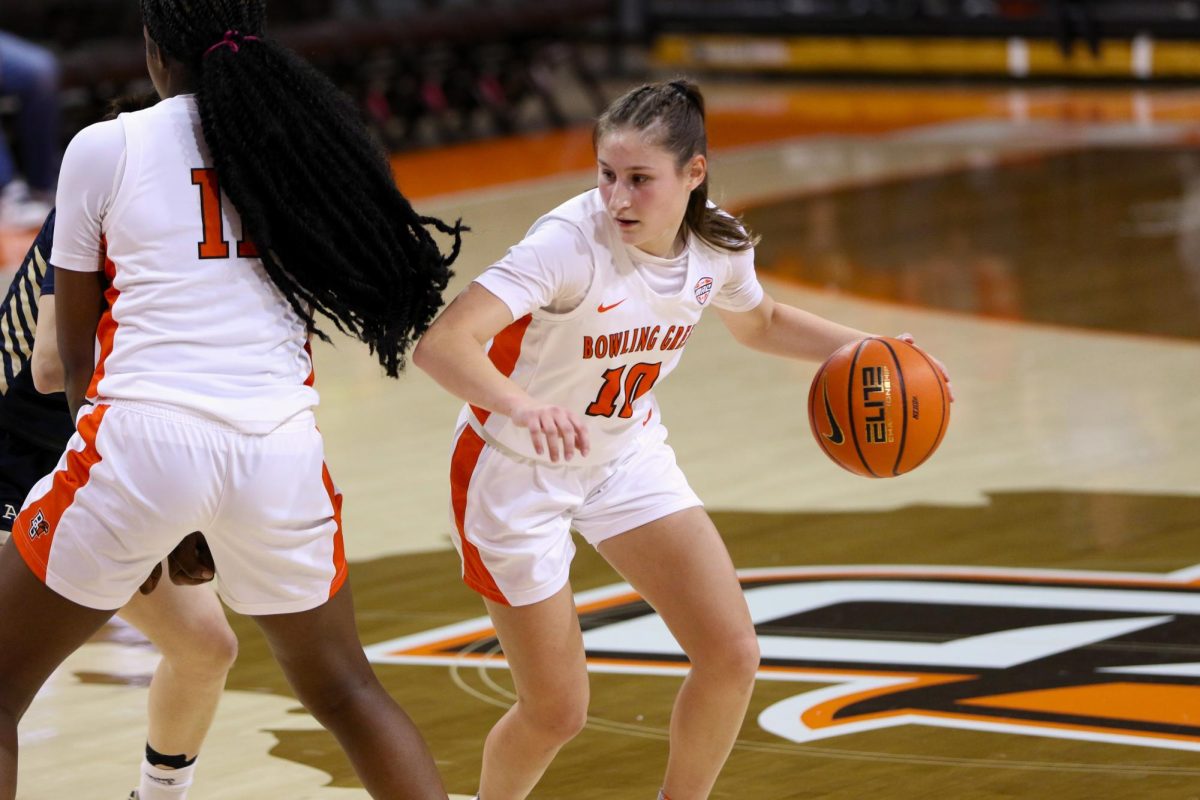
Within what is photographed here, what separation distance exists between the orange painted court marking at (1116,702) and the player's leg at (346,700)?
1817 millimetres

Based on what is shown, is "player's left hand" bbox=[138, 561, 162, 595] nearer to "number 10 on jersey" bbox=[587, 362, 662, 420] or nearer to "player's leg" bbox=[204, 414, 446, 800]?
"player's leg" bbox=[204, 414, 446, 800]

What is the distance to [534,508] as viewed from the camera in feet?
A: 11.6

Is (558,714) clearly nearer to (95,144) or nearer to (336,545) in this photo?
(336,545)

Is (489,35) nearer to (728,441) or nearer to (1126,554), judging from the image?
(728,441)

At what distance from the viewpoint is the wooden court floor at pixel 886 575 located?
165 inches

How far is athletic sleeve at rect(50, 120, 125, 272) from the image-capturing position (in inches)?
114

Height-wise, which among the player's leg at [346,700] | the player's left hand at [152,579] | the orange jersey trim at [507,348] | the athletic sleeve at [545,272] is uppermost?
the athletic sleeve at [545,272]

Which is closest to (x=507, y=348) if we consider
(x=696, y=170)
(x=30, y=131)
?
(x=696, y=170)

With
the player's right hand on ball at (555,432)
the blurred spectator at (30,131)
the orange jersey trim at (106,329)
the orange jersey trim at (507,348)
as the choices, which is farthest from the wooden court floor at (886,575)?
the blurred spectator at (30,131)

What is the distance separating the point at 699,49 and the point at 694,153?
1837 centimetres

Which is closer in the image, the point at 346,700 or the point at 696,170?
the point at 346,700

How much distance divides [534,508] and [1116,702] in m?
1.64

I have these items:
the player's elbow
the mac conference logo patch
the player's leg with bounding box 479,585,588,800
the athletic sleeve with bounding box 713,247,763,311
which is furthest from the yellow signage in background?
the player's elbow

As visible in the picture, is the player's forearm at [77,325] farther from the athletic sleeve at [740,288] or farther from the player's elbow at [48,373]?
the athletic sleeve at [740,288]
